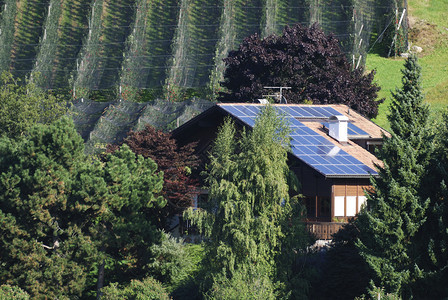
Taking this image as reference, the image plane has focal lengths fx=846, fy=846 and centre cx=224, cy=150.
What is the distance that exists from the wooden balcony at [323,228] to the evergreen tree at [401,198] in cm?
496

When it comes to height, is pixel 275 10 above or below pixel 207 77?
above

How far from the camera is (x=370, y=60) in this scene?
81.5 meters

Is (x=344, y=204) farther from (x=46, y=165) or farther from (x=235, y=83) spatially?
(x=235, y=83)

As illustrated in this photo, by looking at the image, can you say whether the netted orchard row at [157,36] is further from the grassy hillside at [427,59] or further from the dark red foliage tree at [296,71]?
the dark red foliage tree at [296,71]

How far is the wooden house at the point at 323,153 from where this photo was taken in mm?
37438

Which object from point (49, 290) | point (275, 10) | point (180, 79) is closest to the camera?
point (49, 290)

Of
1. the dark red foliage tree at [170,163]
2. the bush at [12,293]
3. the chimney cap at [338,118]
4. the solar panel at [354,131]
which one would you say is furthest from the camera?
the solar panel at [354,131]

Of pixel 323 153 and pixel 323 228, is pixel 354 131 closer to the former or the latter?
pixel 323 153

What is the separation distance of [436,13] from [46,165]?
64.9 metres

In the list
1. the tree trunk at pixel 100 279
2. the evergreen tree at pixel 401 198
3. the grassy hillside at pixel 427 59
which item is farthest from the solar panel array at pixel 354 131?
the grassy hillside at pixel 427 59

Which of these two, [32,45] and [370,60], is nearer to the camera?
[370,60]

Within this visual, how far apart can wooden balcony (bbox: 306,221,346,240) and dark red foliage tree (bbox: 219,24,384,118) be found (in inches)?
803

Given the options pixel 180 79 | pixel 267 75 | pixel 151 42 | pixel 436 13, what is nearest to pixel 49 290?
pixel 267 75

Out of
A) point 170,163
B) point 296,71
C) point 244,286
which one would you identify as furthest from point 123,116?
point 244,286
